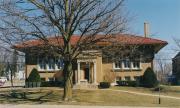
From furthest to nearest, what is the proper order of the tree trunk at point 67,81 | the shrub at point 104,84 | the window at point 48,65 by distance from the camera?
1. the window at point 48,65
2. the shrub at point 104,84
3. the tree trunk at point 67,81

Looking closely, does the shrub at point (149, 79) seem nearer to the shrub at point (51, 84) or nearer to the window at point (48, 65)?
the shrub at point (51, 84)

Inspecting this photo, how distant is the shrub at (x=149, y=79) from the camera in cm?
5119

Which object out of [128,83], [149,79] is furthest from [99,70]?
[149,79]

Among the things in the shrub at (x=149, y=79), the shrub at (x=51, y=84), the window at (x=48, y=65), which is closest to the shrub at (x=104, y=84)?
the shrub at (x=149, y=79)

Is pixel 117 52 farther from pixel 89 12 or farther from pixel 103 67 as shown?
pixel 103 67

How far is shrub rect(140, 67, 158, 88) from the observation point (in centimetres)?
5119

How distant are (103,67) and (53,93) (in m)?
17.0

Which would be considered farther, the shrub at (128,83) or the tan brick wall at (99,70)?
the tan brick wall at (99,70)

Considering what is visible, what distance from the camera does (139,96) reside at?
4056cm

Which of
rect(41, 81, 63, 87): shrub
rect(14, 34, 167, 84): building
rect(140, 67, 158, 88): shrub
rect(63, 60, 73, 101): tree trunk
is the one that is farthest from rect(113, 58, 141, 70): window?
rect(63, 60, 73, 101): tree trunk

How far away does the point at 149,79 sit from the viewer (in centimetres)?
5178

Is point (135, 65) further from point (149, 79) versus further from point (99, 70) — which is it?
point (149, 79)

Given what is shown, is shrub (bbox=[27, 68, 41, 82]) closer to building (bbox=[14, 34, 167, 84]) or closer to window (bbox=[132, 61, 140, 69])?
building (bbox=[14, 34, 167, 84])

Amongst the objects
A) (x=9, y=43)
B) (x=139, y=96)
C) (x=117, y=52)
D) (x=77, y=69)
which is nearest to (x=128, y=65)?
(x=77, y=69)
